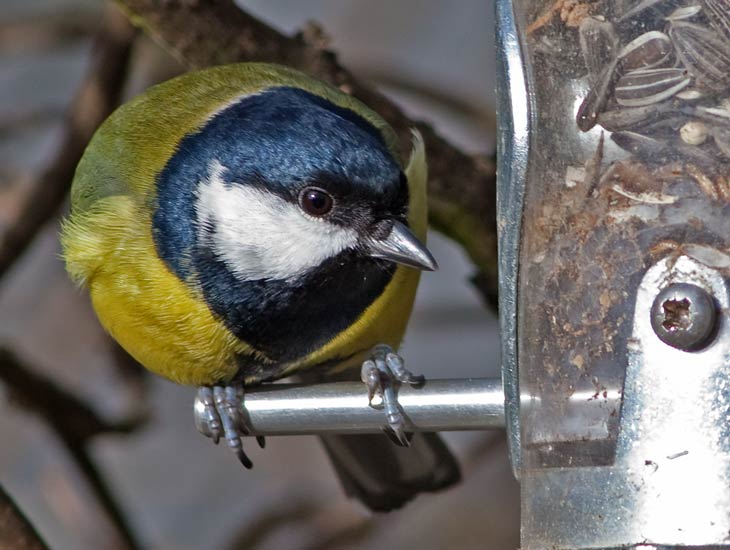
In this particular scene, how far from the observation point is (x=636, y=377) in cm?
125

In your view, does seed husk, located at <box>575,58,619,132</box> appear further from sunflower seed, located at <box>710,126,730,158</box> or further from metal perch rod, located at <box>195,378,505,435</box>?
metal perch rod, located at <box>195,378,505,435</box>

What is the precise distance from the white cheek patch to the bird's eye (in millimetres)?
11

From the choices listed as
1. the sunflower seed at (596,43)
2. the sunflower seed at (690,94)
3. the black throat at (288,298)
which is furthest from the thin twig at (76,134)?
the sunflower seed at (690,94)

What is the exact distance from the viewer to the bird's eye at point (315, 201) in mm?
1715

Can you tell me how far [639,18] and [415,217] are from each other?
66 cm

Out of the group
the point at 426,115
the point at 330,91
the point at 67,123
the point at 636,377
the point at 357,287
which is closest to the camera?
the point at 636,377

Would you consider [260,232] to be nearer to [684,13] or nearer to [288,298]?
[288,298]

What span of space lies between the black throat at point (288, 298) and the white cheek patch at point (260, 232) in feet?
0.06

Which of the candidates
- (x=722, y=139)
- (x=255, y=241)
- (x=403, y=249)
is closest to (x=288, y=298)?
(x=255, y=241)

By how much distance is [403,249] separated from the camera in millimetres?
1712

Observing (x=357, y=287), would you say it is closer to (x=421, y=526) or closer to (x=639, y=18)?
(x=639, y=18)

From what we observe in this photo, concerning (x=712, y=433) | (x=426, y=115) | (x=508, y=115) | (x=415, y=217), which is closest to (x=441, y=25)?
(x=426, y=115)

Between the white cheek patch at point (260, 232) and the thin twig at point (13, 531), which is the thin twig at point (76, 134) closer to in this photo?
the white cheek patch at point (260, 232)

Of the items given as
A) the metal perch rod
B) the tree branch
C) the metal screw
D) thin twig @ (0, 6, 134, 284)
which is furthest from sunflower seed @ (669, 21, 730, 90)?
thin twig @ (0, 6, 134, 284)
